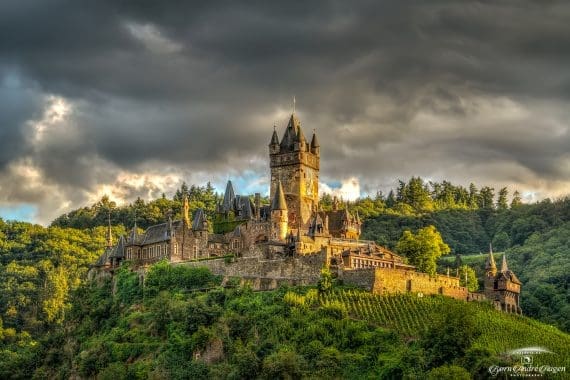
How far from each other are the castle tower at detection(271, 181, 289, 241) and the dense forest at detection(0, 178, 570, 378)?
6266mm

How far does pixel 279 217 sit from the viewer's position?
75000 mm

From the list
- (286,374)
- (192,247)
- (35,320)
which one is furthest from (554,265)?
Answer: (35,320)

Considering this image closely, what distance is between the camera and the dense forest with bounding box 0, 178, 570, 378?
59562 millimetres

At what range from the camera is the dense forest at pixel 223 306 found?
59.6m

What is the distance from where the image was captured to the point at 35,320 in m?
98.4

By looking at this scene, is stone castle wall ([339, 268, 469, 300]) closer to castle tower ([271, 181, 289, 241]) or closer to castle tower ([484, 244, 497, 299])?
castle tower ([484, 244, 497, 299])

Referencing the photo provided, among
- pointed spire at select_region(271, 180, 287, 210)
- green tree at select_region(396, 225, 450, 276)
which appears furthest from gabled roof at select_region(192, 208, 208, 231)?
green tree at select_region(396, 225, 450, 276)

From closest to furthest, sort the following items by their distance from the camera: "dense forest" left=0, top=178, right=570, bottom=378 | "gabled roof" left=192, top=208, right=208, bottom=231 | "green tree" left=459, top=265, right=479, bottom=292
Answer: "dense forest" left=0, top=178, right=570, bottom=378 < "gabled roof" left=192, top=208, right=208, bottom=231 < "green tree" left=459, top=265, right=479, bottom=292

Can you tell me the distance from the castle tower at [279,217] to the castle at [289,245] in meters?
0.08

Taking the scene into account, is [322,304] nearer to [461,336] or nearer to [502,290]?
[461,336]

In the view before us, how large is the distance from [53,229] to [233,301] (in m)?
54.5

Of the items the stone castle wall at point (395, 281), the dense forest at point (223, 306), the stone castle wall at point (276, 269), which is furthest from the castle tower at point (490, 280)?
the stone castle wall at point (276, 269)

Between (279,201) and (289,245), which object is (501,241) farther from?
(289,245)

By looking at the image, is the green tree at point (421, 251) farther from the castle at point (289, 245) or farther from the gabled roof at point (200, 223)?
the gabled roof at point (200, 223)
